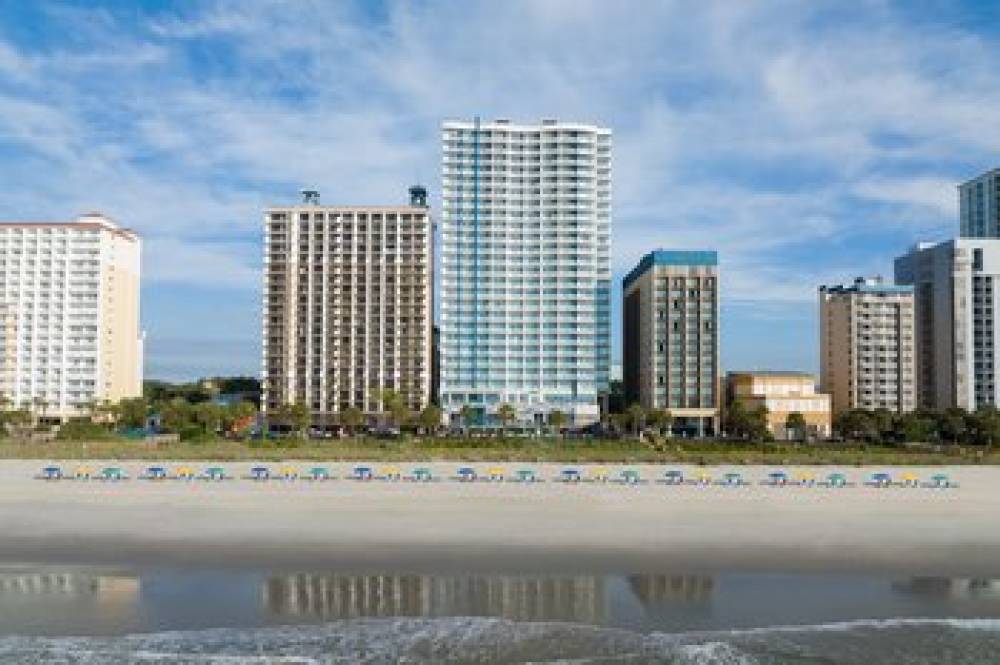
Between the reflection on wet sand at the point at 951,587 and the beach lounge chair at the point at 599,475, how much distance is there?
2092cm

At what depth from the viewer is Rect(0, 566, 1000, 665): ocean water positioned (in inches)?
670

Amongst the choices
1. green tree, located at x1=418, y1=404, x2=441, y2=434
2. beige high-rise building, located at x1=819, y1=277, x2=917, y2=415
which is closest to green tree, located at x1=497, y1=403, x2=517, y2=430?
green tree, located at x1=418, y1=404, x2=441, y2=434

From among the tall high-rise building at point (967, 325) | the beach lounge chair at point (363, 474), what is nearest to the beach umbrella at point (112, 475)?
the beach lounge chair at point (363, 474)

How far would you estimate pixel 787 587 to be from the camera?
22547 mm

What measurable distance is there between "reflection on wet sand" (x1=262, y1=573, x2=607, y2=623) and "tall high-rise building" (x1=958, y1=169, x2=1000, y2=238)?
16670 centimetres

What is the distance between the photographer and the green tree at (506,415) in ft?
335

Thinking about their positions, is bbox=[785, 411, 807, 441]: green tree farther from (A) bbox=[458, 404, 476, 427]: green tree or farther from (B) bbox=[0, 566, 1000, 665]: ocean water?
(B) bbox=[0, 566, 1000, 665]: ocean water

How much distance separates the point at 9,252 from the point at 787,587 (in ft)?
404

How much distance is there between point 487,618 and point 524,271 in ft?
305

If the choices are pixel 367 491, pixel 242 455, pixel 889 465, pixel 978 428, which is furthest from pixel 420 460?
pixel 978 428

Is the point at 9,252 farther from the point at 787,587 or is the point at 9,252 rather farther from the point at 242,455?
the point at 787,587

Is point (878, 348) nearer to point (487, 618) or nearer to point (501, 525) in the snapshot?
point (501, 525)

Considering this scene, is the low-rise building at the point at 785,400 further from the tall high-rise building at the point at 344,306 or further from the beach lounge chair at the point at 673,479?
the beach lounge chair at the point at 673,479

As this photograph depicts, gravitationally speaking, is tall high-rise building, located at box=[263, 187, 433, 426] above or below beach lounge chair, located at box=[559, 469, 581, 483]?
above
